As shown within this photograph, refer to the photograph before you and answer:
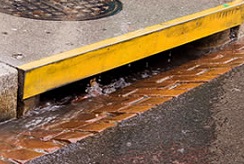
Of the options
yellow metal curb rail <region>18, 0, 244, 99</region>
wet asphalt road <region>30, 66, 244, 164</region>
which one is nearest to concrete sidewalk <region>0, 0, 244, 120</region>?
yellow metal curb rail <region>18, 0, 244, 99</region>

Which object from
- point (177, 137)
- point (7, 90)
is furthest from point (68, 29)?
point (177, 137)

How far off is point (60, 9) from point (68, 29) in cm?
54

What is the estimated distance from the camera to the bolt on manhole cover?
480cm

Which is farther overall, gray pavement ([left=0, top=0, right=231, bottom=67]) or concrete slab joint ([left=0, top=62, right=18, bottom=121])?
gray pavement ([left=0, top=0, right=231, bottom=67])

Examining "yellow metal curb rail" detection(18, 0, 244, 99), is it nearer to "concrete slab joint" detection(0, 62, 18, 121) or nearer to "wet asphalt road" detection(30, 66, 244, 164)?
"concrete slab joint" detection(0, 62, 18, 121)

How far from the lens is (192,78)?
483 centimetres

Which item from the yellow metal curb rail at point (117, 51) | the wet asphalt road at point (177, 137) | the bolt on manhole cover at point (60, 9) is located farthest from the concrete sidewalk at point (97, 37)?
the wet asphalt road at point (177, 137)

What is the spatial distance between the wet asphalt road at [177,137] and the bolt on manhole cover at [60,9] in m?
1.14

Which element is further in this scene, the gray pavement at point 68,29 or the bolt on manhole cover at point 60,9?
the bolt on manhole cover at point 60,9

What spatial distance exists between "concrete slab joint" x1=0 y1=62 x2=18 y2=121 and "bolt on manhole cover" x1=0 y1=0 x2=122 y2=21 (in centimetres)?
115

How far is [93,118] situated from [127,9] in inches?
60.8

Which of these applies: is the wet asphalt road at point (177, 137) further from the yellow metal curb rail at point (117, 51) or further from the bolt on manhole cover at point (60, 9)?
the bolt on manhole cover at point (60, 9)

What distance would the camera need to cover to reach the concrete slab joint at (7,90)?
143 inches

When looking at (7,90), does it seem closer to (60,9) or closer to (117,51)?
(117,51)
